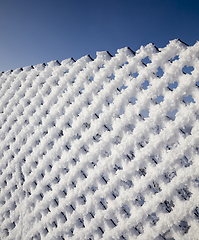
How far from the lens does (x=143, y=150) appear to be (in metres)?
1.01

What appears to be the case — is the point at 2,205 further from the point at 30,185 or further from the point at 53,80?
the point at 53,80

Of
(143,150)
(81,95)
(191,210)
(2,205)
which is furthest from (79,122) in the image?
(2,205)

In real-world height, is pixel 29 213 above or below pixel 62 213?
above

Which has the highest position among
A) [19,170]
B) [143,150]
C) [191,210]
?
[19,170]

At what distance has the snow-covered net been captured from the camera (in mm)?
944

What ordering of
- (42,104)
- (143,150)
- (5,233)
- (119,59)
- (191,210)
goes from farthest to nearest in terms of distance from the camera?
(42,104) → (5,233) → (119,59) → (143,150) → (191,210)

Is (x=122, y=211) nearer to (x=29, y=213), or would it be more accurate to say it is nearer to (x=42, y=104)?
(x=29, y=213)

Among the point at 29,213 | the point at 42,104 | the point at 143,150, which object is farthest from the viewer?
the point at 42,104

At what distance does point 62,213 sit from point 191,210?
114 cm

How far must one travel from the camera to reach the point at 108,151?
1.14m

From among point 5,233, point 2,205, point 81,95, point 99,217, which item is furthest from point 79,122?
point 5,233

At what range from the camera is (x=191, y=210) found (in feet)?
2.84

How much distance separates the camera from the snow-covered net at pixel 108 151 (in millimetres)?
944

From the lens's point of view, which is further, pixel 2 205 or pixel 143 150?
pixel 2 205
